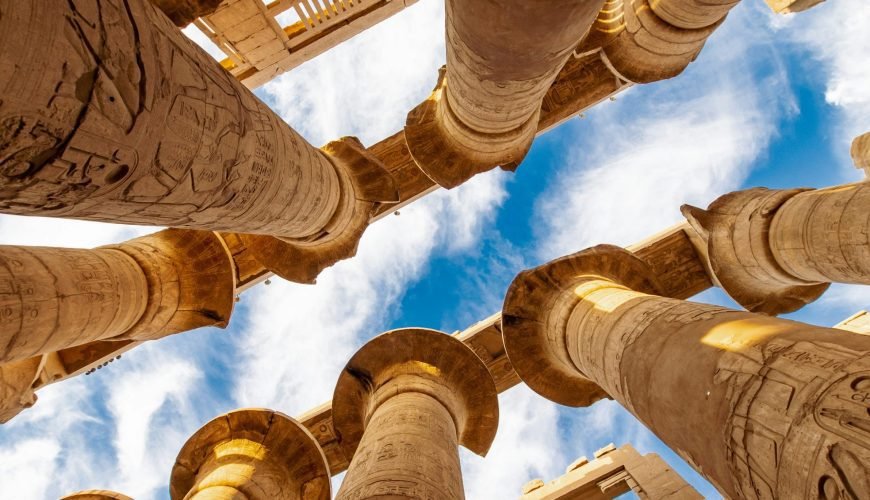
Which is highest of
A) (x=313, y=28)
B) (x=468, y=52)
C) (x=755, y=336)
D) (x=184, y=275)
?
(x=313, y=28)

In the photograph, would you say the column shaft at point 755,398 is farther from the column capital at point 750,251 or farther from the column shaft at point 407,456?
the column capital at point 750,251

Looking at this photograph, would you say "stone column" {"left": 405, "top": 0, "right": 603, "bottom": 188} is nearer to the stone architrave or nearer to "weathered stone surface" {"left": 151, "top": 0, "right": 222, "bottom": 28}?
"weathered stone surface" {"left": 151, "top": 0, "right": 222, "bottom": 28}

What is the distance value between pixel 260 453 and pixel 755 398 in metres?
6.60

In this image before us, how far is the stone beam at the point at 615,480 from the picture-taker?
260 inches

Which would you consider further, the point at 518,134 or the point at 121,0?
the point at 518,134

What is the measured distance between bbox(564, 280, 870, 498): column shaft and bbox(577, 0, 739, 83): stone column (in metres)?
4.99

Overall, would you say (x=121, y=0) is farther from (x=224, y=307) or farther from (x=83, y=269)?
(x=224, y=307)

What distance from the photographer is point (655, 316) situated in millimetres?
4035

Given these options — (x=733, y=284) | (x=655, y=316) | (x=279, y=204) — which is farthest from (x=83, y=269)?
(x=733, y=284)

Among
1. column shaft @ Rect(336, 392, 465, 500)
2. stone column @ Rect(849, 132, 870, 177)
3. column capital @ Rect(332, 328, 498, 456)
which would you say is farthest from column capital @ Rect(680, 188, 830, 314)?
column shaft @ Rect(336, 392, 465, 500)

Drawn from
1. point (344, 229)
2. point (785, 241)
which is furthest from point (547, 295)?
point (344, 229)

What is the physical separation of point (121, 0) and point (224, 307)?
5.35 meters

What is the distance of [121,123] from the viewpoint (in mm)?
2150

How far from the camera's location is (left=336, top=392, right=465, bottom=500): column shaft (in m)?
3.80
